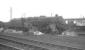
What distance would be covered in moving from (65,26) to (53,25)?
2.34 meters

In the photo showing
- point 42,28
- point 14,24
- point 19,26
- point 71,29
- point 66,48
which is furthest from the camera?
point 14,24

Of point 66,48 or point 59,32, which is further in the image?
→ point 59,32

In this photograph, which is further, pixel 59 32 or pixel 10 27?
pixel 10 27

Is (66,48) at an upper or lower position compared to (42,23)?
lower

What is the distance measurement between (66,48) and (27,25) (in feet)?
46.9

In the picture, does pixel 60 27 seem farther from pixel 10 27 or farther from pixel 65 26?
pixel 10 27

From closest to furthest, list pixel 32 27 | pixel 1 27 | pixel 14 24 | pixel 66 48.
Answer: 1. pixel 66 48
2. pixel 32 27
3. pixel 14 24
4. pixel 1 27

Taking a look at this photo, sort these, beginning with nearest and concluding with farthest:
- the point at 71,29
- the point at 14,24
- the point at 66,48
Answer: the point at 66,48, the point at 71,29, the point at 14,24

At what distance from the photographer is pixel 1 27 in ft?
89.2

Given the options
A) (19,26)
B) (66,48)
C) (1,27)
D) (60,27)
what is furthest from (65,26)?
(1,27)

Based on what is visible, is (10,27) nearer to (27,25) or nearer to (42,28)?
(27,25)

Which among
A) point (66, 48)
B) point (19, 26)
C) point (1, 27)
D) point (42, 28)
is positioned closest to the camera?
point (66, 48)

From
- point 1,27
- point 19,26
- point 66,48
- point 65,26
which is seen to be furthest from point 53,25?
point 1,27

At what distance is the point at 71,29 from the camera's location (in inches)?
707
